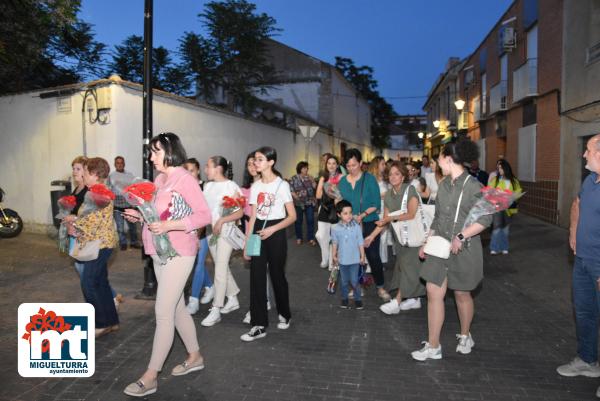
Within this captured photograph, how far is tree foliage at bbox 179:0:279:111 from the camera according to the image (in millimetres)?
20594

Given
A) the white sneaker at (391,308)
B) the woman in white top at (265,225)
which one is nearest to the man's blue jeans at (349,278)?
the white sneaker at (391,308)

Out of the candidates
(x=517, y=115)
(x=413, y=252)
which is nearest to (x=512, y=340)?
(x=413, y=252)

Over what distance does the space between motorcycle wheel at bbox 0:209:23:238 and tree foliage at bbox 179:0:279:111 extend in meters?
11.7

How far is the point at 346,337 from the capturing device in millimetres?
4957

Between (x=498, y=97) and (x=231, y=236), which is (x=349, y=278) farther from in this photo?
(x=498, y=97)

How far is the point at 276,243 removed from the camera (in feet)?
16.1

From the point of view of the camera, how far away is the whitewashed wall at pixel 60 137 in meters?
10.0

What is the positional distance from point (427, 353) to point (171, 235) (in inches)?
100

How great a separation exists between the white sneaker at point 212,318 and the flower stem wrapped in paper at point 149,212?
186cm

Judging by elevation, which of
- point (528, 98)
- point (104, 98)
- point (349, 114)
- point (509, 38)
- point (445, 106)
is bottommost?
point (104, 98)

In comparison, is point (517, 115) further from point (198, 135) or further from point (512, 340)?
point (512, 340)

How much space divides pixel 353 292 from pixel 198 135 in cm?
854

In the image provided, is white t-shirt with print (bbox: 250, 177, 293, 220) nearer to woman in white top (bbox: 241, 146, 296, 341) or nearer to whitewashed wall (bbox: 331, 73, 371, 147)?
woman in white top (bbox: 241, 146, 296, 341)

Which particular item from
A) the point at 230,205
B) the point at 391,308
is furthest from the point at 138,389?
the point at 391,308
